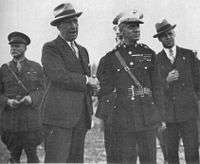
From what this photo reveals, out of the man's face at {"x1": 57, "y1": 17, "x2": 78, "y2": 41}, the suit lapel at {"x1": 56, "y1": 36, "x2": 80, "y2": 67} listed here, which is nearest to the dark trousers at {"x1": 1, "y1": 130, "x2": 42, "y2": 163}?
the suit lapel at {"x1": 56, "y1": 36, "x2": 80, "y2": 67}

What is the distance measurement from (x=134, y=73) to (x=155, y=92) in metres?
0.25

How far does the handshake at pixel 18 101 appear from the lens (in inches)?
166

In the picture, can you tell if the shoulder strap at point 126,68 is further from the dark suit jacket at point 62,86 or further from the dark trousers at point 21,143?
the dark trousers at point 21,143

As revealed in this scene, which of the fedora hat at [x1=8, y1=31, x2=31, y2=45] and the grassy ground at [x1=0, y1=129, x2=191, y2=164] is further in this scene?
the grassy ground at [x1=0, y1=129, x2=191, y2=164]

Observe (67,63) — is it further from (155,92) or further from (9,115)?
(9,115)

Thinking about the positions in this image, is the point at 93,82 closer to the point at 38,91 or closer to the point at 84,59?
the point at 84,59

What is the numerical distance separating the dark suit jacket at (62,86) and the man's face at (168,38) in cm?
134

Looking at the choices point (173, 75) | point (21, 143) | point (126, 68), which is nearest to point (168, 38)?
point (173, 75)

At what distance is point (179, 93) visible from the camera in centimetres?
416

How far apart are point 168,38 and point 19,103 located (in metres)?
1.78

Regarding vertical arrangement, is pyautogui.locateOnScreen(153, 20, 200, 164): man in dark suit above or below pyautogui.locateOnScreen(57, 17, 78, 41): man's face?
below

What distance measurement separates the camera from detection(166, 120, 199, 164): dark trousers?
396 centimetres

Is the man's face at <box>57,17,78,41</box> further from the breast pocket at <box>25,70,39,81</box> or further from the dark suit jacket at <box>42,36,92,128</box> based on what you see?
the breast pocket at <box>25,70,39,81</box>

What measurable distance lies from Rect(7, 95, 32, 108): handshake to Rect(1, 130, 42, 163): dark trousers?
336 mm
